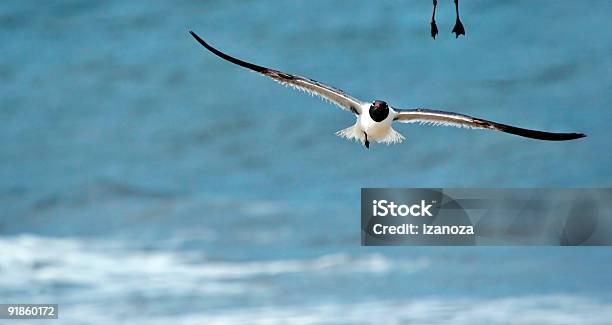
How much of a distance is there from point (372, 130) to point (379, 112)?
30 cm

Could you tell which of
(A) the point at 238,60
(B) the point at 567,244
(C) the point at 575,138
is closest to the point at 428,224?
(B) the point at 567,244

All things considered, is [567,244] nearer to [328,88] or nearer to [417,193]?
[417,193]

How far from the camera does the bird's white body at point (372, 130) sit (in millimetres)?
11390

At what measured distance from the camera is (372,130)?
11.5m

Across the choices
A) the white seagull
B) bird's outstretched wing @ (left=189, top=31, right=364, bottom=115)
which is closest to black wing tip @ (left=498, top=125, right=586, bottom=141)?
the white seagull

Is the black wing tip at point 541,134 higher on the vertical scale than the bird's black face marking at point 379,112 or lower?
lower

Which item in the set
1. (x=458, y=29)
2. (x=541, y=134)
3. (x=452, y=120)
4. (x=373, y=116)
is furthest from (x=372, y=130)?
(x=541, y=134)

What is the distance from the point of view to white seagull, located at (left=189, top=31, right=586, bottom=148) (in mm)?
11055

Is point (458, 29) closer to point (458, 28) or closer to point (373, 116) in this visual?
point (458, 28)

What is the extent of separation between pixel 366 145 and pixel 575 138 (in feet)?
9.62

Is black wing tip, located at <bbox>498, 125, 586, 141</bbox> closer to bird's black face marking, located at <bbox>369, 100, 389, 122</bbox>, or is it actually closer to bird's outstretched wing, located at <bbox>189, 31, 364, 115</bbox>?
bird's black face marking, located at <bbox>369, 100, 389, 122</bbox>

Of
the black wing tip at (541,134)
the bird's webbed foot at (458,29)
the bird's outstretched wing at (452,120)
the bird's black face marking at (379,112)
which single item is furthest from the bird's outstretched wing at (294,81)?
the black wing tip at (541,134)

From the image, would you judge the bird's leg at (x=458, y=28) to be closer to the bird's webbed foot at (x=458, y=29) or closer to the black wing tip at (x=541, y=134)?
the bird's webbed foot at (x=458, y=29)

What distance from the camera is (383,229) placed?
945 cm
